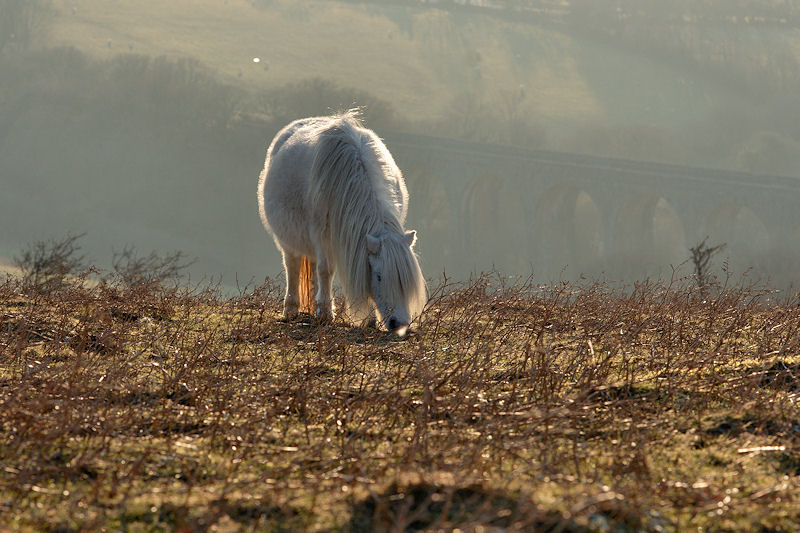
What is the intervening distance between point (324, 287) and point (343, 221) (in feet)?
2.81

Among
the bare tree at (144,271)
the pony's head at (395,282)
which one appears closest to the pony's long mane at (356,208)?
the pony's head at (395,282)

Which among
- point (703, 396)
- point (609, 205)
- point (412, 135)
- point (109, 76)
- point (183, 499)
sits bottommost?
point (183, 499)

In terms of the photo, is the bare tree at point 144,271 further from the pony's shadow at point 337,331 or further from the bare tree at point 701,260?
the bare tree at point 701,260

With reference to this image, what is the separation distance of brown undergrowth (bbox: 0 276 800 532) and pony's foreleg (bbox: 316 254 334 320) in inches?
68.7

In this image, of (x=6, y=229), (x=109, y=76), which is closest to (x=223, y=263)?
(x=6, y=229)

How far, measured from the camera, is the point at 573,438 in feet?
10.2

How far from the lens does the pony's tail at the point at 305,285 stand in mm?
7844

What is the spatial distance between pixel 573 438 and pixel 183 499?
1.57 m

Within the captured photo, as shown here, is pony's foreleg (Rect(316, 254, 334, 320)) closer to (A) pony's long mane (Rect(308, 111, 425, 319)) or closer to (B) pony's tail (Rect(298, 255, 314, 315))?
(A) pony's long mane (Rect(308, 111, 425, 319))

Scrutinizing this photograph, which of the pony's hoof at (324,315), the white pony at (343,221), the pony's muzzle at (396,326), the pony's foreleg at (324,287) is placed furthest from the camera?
the pony's foreleg at (324,287)

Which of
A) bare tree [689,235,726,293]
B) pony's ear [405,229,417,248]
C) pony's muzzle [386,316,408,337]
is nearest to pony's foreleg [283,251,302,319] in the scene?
pony's ear [405,229,417,248]

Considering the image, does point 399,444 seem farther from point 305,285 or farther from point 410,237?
point 305,285

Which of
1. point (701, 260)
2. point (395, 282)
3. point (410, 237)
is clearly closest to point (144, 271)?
point (410, 237)

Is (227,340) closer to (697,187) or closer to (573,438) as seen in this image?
(573,438)
